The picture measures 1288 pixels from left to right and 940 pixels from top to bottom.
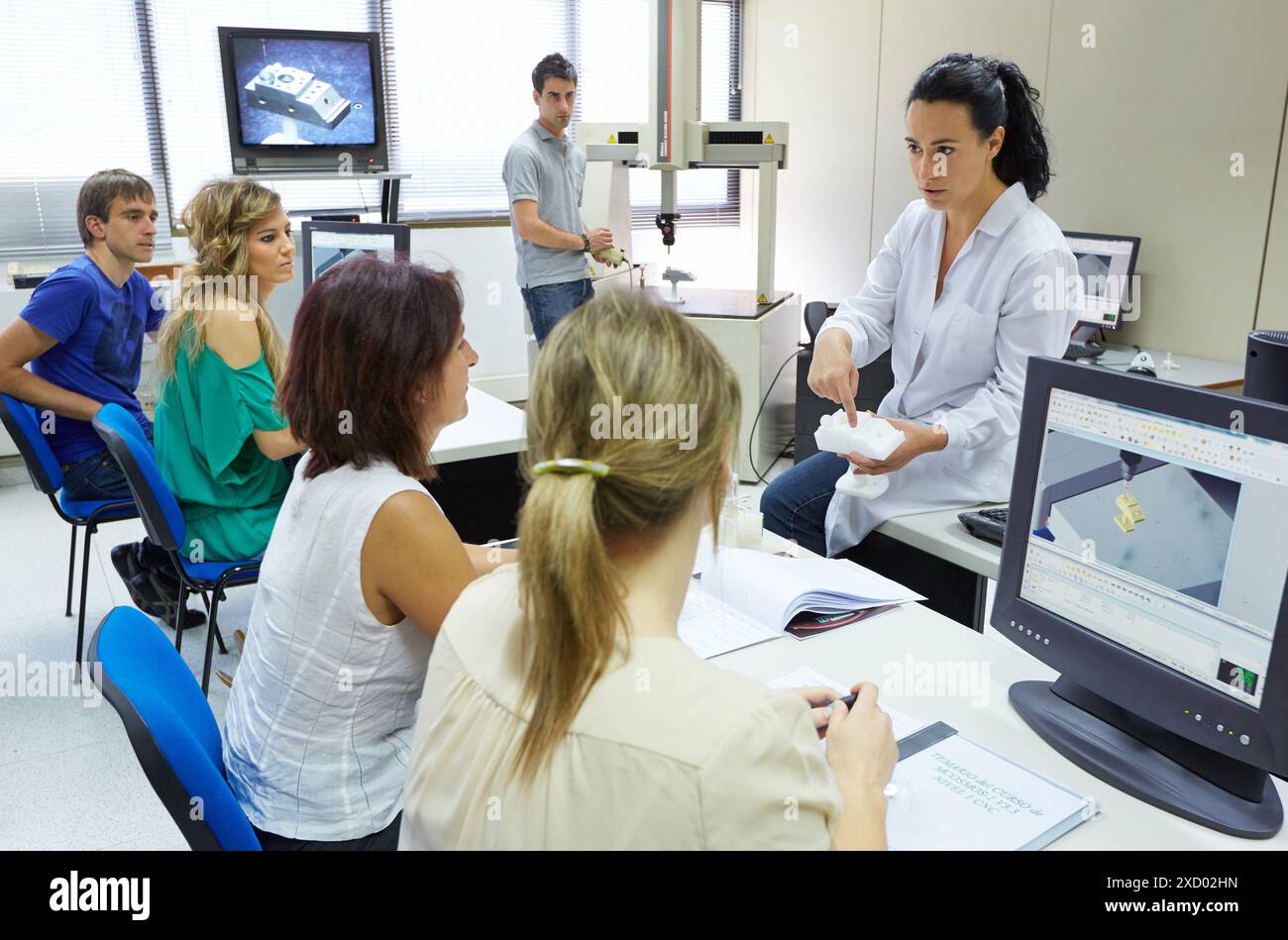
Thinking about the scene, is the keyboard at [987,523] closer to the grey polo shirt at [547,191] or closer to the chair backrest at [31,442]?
the chair backrest at [31,442]

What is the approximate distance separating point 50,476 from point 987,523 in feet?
7.65

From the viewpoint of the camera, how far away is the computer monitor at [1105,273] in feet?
11.6

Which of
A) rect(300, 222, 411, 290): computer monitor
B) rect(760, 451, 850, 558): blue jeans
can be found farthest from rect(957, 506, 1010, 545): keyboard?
rect(300, 222, 411, 290): computer monitor

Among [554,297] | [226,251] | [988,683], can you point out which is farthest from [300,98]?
[988,683]

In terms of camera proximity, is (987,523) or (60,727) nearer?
(987,523)

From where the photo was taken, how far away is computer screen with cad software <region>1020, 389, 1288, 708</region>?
98 centimetres

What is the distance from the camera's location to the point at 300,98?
3814mm

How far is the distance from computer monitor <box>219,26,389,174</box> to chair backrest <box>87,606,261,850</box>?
10.0ft

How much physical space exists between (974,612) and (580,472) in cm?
127

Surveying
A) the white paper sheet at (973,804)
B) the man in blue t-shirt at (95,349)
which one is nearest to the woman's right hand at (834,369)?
the white paper sheet at (973,804)

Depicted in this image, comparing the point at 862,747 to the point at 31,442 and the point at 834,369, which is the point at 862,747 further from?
the point at 31,442

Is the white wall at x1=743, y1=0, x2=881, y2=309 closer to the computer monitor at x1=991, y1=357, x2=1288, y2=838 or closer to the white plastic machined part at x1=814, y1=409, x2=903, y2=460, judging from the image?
the white plastic machined part at x1=814, y1=409, x2=903, y2=460
